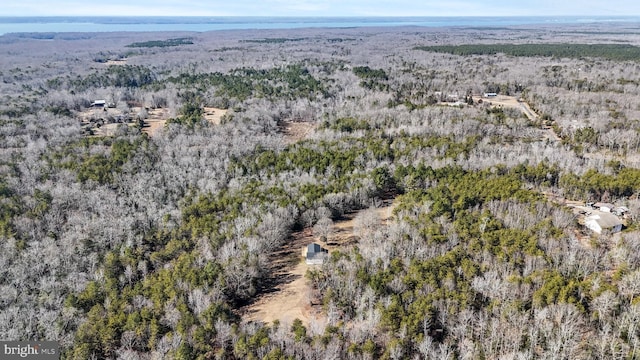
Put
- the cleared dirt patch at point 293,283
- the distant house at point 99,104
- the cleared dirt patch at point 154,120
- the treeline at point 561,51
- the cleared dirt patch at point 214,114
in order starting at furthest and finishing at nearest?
the treeline at point 561,51 < the distant house at point 99,104 < the cleared dirt patch at point 214,114 < the cleared dirt patch at point 154,120 < the cleared dirt patch at point 293,283

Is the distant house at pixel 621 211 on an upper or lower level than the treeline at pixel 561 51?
lower

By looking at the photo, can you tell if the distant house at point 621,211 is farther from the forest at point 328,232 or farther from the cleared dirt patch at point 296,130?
the cleared dirt patch at point 296,130

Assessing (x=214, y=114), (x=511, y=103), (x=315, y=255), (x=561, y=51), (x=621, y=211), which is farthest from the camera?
(x=561, y=51)

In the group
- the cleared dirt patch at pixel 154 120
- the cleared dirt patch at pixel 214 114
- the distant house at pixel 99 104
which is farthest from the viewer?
the distant house at pixel 99 104

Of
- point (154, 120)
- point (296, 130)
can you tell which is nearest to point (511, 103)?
point (296, 130)

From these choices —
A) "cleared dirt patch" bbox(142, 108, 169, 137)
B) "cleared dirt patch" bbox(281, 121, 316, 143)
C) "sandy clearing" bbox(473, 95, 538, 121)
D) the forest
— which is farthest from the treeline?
"cleared dirt patch" bbox(142, 108, 169, 137)

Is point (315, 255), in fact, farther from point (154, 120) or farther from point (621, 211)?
point (154, 120)

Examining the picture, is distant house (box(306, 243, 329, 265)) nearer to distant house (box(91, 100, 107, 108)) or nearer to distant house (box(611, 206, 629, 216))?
distant house (box(611, 206, 629, 216))

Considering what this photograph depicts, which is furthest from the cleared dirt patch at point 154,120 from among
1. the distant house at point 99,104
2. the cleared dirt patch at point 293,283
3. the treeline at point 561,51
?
the treeline at point 561,51
